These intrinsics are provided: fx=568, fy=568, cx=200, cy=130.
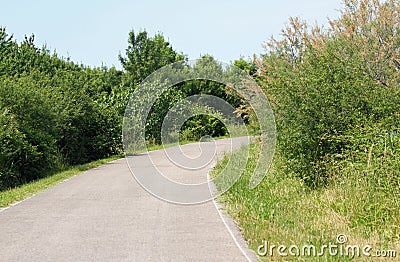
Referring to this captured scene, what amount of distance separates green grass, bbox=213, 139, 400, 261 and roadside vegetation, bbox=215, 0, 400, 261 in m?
0.02

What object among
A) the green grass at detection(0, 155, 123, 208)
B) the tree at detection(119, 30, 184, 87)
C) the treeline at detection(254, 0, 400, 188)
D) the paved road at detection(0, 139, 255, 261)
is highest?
the tree at detection(119, 30, 184, 87)

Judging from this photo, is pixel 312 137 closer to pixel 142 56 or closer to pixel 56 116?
pixel 56 116

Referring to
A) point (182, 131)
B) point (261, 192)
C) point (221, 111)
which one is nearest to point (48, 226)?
point (261, 192)

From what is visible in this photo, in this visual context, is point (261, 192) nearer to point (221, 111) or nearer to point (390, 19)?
point (390, 19)

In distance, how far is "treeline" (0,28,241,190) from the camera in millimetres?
21719

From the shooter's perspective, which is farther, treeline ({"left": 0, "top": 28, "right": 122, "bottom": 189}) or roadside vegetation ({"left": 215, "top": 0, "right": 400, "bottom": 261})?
treeline ({"left": 0, "top": 28, "right": 122, "bottom": 189})

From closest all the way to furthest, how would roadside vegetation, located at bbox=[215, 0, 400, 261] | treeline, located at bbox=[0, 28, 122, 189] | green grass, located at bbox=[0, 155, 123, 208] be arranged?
roadside vegetation, located at bbox=[215, 0, 400, 261], green grass, located at bbox=[0, 155, 123, 208], treeline, located at bbox=[0, 28, 122, 189]

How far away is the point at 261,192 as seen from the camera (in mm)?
13992

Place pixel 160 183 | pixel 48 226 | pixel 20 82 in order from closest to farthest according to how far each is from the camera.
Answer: pixel 48 226, pixel 160 183, pixel 20 82

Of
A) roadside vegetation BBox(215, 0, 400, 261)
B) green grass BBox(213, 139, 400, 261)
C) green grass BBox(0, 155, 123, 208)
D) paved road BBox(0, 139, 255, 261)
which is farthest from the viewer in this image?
green grass BBox(0, 155, 123, 208)

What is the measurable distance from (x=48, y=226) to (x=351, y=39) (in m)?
14.1

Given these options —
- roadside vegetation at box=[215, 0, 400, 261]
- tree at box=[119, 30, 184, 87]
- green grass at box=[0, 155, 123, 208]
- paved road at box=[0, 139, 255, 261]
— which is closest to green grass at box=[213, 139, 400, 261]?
roadside vegetation at box=[215, 0, 400, 261]

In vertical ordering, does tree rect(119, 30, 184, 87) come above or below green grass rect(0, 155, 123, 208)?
above

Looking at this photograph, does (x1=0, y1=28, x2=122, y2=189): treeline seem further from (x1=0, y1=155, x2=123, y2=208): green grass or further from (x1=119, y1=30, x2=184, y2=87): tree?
(x1=119, y1=30, x2=184, y2=87): tree
